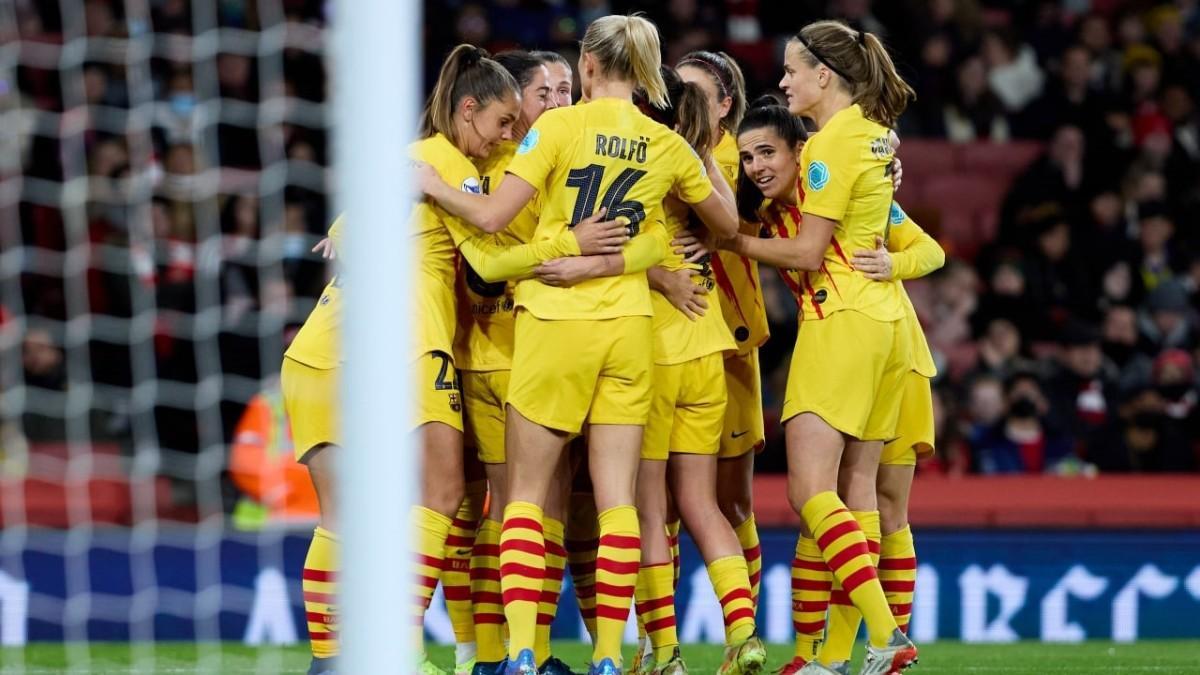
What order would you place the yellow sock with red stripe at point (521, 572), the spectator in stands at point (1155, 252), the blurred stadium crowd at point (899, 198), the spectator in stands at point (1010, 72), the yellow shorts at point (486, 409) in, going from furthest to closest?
the spectator in stands at point (1010, 72), the spectator in stands at point (1155, 252), the blurred stadium crowd at point (899, 198), the yellow shorts at point (486, 409), the yellow sock with red stripe at point (521, 572)

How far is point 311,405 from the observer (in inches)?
199

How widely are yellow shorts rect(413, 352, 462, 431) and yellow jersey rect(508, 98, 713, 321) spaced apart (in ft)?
1.05

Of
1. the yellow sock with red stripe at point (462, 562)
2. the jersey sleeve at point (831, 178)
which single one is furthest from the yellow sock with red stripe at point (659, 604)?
the jersey sleeve at point (831, 178)

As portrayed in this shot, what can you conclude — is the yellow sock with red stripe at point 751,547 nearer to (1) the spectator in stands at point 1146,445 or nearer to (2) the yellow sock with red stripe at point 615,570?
(2) the yellow sock with red stripe at point 615,570

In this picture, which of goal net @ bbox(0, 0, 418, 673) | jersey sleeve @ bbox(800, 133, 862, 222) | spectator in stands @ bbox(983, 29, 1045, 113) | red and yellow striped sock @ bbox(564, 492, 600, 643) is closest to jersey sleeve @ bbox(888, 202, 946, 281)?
jersey sleeve @ bbox(800, 133, 862, 222)

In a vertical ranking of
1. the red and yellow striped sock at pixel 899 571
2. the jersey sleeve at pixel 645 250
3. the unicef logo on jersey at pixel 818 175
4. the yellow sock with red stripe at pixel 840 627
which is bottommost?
the yellow sock with red stripe at pixel 840 627

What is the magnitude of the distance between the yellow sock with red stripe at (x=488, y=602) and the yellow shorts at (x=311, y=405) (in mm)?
681

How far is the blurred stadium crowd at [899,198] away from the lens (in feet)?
27.5

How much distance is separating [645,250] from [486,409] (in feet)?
2.63

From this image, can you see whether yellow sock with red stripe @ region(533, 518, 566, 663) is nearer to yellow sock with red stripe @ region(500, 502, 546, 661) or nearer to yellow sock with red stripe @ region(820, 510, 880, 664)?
yellow sock with red stripe @ region(500, 502, 546, 661)

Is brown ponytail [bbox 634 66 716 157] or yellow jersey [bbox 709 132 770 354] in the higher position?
brown ponytail [bbox 634 66 716 157]

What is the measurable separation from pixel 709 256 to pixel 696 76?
0.61 meters

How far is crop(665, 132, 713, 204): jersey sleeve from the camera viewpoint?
4906mm

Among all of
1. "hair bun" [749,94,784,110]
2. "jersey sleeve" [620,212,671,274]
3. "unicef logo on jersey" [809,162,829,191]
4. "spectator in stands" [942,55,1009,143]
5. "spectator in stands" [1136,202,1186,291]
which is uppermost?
"spectator in stands" [942,55,1009,143]
